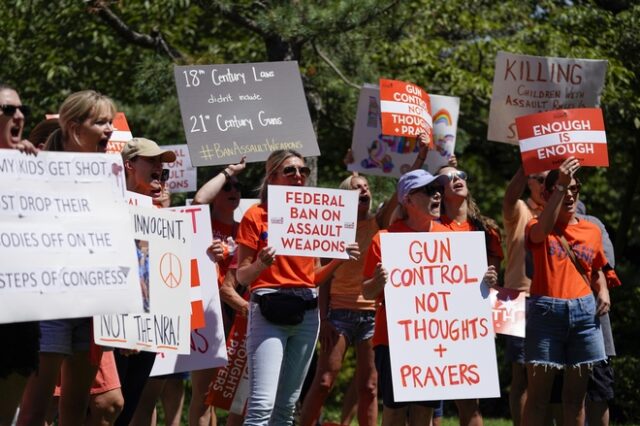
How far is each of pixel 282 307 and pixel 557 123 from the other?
8.13 ft

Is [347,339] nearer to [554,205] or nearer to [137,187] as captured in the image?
[554,205]

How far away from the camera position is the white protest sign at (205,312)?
24.1 feet

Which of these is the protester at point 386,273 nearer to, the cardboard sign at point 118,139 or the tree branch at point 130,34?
the cardboard sign at point 118,139

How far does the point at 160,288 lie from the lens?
6.04 metres

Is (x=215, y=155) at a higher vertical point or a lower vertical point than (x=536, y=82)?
lower

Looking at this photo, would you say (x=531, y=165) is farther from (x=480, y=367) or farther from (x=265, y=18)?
(x=265, y=18)

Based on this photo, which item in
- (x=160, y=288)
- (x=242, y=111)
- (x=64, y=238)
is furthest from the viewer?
(x=242, y=111)

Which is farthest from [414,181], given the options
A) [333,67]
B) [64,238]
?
[333,67]

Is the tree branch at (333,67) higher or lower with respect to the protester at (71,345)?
higher

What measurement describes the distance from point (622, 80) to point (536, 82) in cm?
324

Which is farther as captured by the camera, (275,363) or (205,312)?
(205,312)

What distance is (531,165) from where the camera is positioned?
7.99m

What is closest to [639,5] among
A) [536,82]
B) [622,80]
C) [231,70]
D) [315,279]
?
[622,80]

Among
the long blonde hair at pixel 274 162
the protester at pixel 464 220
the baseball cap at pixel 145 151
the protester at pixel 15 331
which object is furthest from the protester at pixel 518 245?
the protester at pixel 15 331
